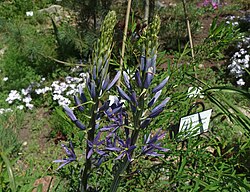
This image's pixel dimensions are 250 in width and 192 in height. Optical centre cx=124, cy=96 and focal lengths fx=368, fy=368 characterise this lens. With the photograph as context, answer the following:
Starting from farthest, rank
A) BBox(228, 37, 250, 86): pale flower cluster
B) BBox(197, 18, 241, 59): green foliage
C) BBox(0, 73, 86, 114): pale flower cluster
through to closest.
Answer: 1. BBox(228, 37, 250, 86): pale flower cluster
2. BBox(0, 73, 86, 114): pale flower cluster
3. BBox(197, 18, 241, 59): green foliage

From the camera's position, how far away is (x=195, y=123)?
1728 millimetres

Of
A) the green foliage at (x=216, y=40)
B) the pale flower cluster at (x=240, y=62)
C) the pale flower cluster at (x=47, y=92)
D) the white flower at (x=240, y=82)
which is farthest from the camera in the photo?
the pale flower cluster at (x=240, y=62)

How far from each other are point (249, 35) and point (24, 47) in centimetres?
311

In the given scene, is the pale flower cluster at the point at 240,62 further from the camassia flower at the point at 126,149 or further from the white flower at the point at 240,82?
the camassia flower at the point at 126,149

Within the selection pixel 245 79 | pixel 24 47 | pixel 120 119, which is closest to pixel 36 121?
pixel 24 47

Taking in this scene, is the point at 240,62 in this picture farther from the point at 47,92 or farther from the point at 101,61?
the point at 101,61

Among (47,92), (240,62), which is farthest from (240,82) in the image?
(47,92)

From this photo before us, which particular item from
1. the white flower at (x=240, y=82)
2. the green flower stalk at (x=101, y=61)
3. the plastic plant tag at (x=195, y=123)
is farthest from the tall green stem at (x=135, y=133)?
the white flower at (x=240, y=82)

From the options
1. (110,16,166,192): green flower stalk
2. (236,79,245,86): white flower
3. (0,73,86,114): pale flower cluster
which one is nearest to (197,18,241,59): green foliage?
(110,16,166,192): green flower stalk

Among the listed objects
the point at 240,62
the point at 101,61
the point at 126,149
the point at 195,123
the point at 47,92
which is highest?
the point at 101,61

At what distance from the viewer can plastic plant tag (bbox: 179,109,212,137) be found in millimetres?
1630

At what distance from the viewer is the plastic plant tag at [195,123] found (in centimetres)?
163

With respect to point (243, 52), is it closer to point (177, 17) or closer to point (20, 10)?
point (177, 17)

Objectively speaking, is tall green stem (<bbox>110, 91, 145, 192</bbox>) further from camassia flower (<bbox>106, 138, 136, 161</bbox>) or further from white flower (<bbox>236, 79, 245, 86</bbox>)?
white flower (<bbox>236, 79, 245, 86</bbox>)
